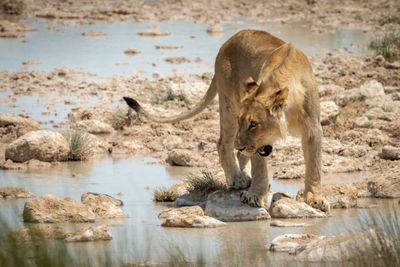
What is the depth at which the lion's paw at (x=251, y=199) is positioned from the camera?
793 centimetres

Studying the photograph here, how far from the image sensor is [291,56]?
7.65m

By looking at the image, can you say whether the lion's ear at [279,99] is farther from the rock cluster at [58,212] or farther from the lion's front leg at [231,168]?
the rock cluster at [58,212]

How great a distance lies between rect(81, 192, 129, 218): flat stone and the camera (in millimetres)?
7750

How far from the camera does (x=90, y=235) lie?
655 centimetres

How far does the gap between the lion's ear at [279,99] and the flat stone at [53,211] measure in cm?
209

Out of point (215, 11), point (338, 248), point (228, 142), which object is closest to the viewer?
point (338, 248)

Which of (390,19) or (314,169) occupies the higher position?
(314,169)

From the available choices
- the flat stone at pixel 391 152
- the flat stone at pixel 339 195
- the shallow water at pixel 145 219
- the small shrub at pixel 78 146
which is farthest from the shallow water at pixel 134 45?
the flat stone at pixel 339 195

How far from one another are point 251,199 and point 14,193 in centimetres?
265

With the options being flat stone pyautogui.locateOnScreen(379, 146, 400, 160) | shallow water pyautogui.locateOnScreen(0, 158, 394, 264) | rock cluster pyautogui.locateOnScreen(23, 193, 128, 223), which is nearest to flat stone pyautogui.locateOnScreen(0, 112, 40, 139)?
shallow water pyautogui.locateOnScreen(0, 158, 394, 264)

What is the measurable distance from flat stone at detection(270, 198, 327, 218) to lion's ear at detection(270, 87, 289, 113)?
1239 millimetres

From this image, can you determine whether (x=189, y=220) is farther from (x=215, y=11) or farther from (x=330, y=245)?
(x=215, y=11)

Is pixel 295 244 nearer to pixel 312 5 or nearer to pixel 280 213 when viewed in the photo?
pixel 280 213

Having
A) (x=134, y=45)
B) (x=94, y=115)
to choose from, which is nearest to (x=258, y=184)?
(x=94, y=115)
